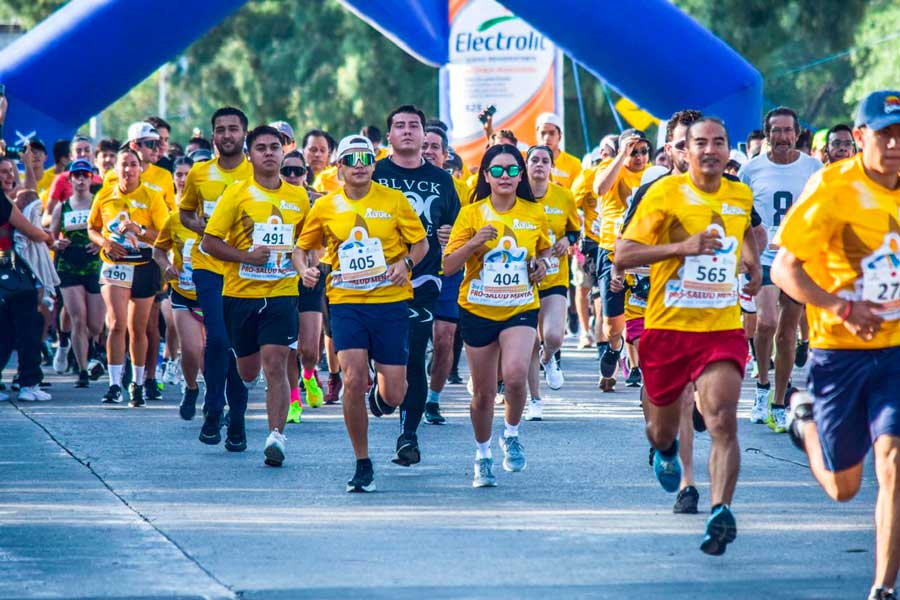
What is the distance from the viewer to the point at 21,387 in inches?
540

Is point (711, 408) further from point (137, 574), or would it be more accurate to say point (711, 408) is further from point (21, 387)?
point (21, 387)

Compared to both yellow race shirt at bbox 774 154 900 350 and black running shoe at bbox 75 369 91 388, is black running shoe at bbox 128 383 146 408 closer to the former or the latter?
black running shoe at bbox 75 369 91 388

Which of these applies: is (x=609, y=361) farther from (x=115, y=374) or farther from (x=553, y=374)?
(x=115, y=374)

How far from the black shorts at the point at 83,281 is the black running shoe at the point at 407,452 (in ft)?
18.6

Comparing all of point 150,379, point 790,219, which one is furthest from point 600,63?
point 790,219

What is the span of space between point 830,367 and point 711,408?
0.95 metres

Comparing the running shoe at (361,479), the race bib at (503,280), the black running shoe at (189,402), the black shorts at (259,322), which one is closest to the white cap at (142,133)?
the black running shoe at (189,402)

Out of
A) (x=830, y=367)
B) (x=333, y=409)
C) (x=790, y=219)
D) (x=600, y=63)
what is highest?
(x=600, y=63)

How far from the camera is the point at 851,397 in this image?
639cm

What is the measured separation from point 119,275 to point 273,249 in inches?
144

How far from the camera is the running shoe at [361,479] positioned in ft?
29.1

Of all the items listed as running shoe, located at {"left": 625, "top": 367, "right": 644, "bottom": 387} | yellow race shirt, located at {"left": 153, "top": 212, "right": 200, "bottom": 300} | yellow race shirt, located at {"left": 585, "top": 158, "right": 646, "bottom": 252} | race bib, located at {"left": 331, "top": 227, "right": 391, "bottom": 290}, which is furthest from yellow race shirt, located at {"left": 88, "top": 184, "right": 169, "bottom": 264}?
race bib, located at {"left": 331, "top": 227, "right": 391, "bottom": 290}

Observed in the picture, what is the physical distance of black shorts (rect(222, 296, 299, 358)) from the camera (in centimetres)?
998

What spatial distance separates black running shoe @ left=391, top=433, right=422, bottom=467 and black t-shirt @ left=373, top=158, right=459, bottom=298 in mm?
974
